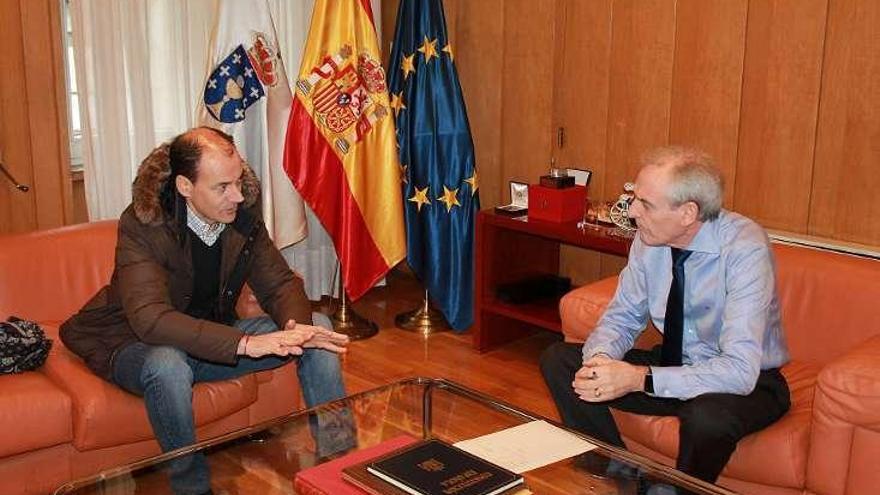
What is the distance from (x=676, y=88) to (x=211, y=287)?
6.41 feet

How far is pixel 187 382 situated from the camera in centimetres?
249

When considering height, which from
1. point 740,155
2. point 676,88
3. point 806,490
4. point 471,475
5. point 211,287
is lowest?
point 806,490

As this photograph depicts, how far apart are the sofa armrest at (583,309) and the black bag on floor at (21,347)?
1.51 meters

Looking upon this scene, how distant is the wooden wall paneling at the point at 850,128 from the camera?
126 inches

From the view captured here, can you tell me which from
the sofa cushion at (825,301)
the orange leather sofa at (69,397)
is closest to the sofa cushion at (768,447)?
the sofa cushion at (825,301)

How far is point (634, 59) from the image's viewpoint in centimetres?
381

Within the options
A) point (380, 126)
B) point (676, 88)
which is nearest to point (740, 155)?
point (676, 88)

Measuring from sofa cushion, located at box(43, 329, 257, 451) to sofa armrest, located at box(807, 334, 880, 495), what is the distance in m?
1.49

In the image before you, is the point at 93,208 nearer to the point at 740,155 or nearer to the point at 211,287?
the point at 211,287

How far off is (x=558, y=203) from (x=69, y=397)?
1921 mm

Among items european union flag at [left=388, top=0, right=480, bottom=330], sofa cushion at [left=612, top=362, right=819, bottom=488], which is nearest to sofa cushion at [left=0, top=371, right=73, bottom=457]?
sofa cushion at [left=612, top=362, right=819, bottom=488]

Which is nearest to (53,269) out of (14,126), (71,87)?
(14,126)

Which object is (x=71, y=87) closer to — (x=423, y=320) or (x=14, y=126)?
(x=14, y=126)

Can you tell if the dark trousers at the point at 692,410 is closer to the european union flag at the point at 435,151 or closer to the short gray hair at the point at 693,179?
the short gray hair at the point at 693,179
